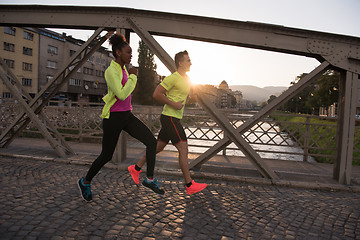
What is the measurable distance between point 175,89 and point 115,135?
1047 mm

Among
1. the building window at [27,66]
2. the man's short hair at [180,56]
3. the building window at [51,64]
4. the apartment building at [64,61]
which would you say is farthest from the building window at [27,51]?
the man's short hair at [180,56]

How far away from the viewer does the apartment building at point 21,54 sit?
36.1 meters

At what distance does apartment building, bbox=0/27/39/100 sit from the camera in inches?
1422

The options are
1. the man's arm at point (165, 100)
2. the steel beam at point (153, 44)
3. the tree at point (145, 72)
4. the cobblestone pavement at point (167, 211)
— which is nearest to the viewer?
the cobblestone pavement at point (167, 211)

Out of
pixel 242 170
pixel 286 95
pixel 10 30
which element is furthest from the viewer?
pixel 10 30

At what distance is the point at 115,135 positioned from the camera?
325cm

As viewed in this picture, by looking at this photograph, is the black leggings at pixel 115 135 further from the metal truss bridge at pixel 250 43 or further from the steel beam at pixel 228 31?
the steel beam at pixel 228 31

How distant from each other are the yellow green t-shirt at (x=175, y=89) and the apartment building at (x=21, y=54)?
38823 mm

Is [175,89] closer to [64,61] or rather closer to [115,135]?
[115,135]

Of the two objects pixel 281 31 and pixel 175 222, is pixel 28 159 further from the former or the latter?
pixel 281 31

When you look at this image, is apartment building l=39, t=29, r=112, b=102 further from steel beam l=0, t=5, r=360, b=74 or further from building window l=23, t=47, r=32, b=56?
steel beam l=0, t=5, r=360, b=74

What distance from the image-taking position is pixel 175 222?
2725 mm

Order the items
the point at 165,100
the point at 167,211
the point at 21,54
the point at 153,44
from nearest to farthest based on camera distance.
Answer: the point at 167,211, the point at 165,100, the point at 153,44, the point at 21,54

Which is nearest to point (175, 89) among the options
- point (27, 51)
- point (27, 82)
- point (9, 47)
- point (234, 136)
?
point (234, 136)
